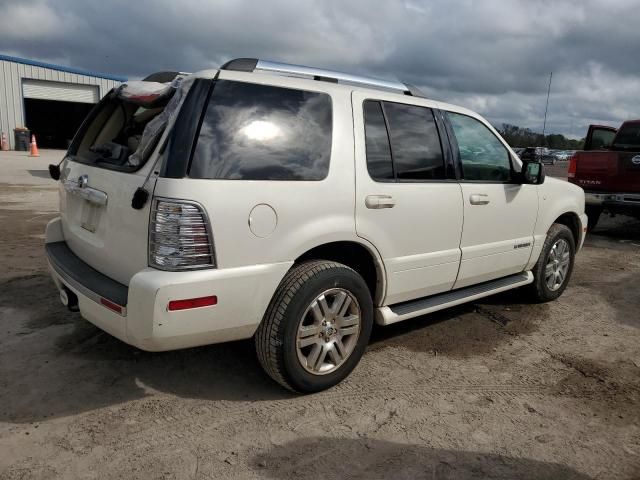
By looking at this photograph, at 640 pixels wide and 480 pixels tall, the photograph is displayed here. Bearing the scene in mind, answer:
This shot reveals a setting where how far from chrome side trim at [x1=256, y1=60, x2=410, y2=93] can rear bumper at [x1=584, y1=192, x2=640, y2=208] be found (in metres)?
5.65

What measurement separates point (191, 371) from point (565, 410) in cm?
236

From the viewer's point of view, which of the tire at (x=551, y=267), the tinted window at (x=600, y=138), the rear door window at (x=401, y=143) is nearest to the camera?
the rear door window at (x=401, y=143)

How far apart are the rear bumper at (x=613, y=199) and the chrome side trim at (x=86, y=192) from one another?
24.5 ft

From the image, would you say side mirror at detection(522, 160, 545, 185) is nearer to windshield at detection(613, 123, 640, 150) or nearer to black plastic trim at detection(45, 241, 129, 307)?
black plastic trim at detection(45, 241, 129, 307)

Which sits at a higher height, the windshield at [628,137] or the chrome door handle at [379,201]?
the windshield at [628,137]

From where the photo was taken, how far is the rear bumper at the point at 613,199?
812 centimetres

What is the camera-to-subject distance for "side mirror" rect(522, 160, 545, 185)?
4.31 meters

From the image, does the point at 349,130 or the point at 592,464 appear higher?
the point at 349,130

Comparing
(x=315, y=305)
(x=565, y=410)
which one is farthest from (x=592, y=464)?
(x=315, y=305)

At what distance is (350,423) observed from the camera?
2.90m

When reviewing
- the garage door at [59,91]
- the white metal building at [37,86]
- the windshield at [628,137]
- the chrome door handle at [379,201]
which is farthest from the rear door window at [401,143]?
the garage door at [59,91]

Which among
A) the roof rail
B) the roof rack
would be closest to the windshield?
the roof rack

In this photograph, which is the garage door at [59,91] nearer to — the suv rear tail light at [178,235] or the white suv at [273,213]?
the white suv at [273,213]

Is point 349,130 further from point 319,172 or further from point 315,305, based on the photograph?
point 315,305
